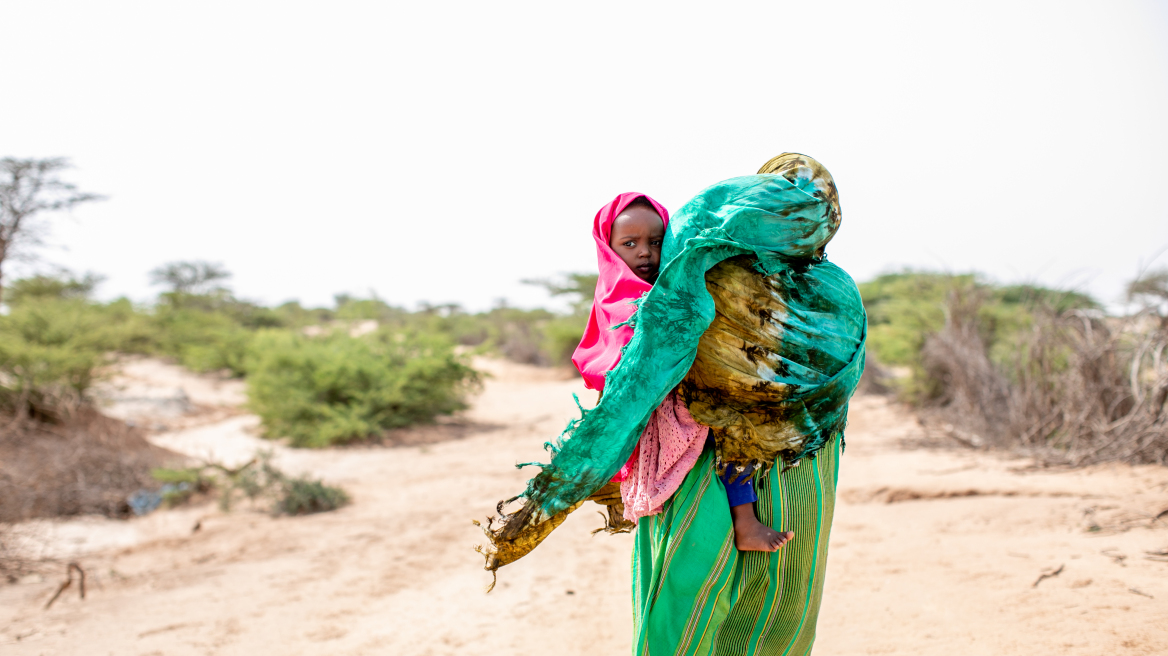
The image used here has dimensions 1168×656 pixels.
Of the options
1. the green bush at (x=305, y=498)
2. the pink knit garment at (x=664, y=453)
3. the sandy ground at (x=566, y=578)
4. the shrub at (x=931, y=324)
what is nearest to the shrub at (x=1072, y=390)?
the sandy ground at (x=566, y=578)

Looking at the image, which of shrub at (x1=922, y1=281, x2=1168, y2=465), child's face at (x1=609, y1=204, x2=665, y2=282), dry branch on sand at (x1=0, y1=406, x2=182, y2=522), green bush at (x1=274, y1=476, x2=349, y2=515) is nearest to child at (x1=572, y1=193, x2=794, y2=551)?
child's face at (x1=609, y1=204, x2=665, y2=282)

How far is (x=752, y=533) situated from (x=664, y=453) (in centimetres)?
28

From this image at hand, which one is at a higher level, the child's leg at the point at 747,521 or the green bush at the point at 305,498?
A: the child's leg at the point at 747,521

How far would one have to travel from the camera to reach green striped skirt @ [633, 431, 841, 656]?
1.56 m

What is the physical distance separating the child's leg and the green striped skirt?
2 cm

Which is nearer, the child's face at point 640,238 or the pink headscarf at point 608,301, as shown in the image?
the pink headscarf at point 608,301

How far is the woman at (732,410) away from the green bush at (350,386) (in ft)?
27.2

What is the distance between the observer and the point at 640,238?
1646 millimetres

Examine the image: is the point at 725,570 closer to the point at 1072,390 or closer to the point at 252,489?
the point at 1072,390

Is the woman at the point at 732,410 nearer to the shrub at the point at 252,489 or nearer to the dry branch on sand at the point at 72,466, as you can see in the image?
the shrub at the point at 252,489

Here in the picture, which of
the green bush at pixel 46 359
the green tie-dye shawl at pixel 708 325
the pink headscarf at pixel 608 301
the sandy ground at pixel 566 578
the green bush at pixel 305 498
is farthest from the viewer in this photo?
the green bush at pixel 46 359

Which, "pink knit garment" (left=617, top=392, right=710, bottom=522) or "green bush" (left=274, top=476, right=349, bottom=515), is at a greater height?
"pink knit garment" (left=617, top=392, right=710, bottom=522)

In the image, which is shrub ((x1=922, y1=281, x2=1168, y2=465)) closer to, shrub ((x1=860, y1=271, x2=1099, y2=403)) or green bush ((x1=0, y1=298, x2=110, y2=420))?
shrub ((x1=860, y1=271, x2=1099, y2=403))

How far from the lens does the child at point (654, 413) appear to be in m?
1.55
